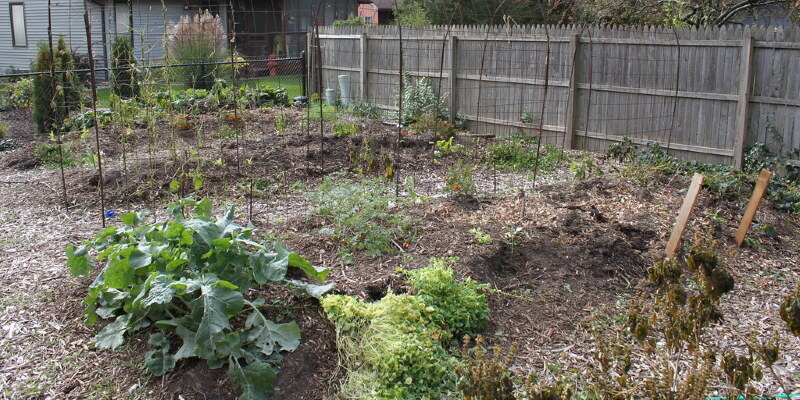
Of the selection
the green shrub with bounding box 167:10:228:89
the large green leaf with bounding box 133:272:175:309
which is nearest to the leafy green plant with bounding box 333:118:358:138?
the green shrub with bounding box 167:10:228:89

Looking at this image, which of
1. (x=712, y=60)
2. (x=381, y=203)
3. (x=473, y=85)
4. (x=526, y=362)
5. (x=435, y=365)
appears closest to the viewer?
(x=435, y=365)

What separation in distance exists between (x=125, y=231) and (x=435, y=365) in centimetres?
194

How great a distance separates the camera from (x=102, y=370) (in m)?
3.46

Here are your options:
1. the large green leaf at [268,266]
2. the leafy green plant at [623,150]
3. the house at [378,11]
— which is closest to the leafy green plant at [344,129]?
the leafy green plant at [623,150]

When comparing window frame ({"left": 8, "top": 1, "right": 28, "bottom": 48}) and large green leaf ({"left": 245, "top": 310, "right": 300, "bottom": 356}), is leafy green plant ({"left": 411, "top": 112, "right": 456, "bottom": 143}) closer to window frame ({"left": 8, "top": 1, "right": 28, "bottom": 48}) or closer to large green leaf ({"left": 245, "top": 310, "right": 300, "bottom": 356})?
large green leaf ({"left": 245, "top": 310, "right": 300, "bottom": 356})

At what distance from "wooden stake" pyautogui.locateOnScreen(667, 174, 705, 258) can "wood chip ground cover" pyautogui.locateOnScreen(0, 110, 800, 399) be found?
160 millimetres

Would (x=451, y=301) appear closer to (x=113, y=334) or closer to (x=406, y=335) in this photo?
(x=406, y=335)

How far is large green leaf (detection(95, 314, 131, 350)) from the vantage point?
3.55 m

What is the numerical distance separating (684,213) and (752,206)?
3.07 feet

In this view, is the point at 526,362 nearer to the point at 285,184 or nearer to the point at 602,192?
the point at 602,192

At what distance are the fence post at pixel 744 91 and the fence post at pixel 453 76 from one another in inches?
181

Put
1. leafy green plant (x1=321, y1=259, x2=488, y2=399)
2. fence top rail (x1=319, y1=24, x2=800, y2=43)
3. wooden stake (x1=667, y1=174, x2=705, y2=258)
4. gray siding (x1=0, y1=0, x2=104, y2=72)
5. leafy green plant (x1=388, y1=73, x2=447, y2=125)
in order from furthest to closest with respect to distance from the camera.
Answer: gray siding (x1=0, y1=0, x2=104, y2=72), leafy green plant (x1=388, y1=73, x2=447, y2=125), fence top rail (x1=319, y1=24, x2=800, y2=43), wooden stake (x1=667, y1=174, x2=705, y2=258), leafy green plant (x1=321, y1=259, x2=488, y2=399)

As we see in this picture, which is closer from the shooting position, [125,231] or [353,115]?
[125,231]

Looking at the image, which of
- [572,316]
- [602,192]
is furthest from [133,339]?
[602,192]
